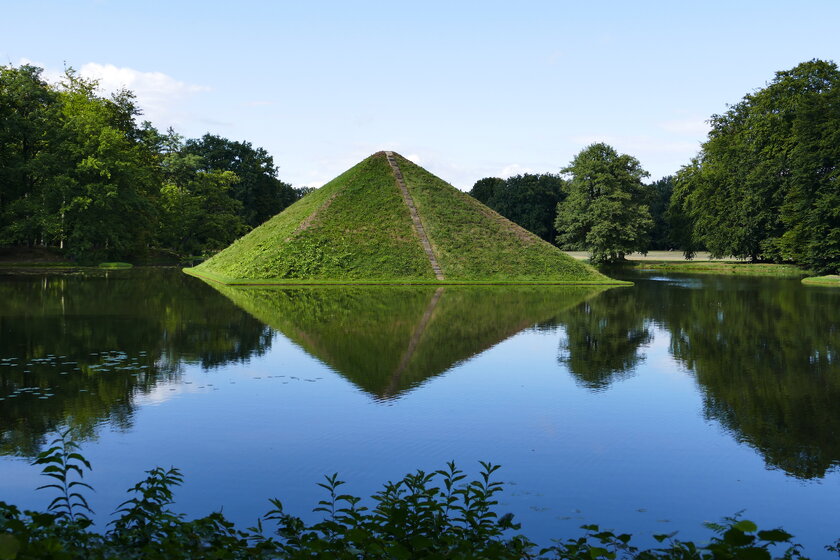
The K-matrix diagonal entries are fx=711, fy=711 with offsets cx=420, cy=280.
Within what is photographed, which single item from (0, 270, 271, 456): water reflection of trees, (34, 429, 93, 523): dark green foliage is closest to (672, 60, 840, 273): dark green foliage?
(0, 270, 271, 456): water reflection of trees

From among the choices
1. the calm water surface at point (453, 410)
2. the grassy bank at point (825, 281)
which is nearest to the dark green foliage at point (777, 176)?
the grassy bank at point (825, 281)

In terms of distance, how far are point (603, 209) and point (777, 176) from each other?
1551 cm

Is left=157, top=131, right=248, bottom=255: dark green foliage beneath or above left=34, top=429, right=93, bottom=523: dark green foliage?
above

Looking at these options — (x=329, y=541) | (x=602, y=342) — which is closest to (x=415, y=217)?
(x=602, y=342)

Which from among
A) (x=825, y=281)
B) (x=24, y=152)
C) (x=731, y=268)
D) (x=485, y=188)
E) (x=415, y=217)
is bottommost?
(x=825, y=281)

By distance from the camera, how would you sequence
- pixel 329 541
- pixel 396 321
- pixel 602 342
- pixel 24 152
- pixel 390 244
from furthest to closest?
pixel 24 152
pixel 390 244
pixel 396 321
pixel 602 342
pixel 329 541

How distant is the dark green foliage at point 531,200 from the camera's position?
10606cm

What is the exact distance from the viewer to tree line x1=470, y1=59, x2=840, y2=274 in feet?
181

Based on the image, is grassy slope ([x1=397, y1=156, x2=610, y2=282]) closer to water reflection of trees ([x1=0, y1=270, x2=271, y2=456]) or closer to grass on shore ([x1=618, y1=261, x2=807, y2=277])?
water reflection of trees ([x1=0, y1=270, x2=271, y2=456])

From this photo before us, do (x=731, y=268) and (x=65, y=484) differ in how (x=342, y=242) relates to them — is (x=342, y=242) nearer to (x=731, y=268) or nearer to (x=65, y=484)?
(x=731, y=268)

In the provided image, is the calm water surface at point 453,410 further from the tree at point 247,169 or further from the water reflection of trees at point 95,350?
the tree at point 247,169

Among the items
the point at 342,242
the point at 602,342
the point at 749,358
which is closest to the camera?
the point at 749,358

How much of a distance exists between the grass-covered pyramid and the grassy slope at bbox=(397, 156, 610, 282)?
0.08 metres

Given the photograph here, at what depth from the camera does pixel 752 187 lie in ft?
209
